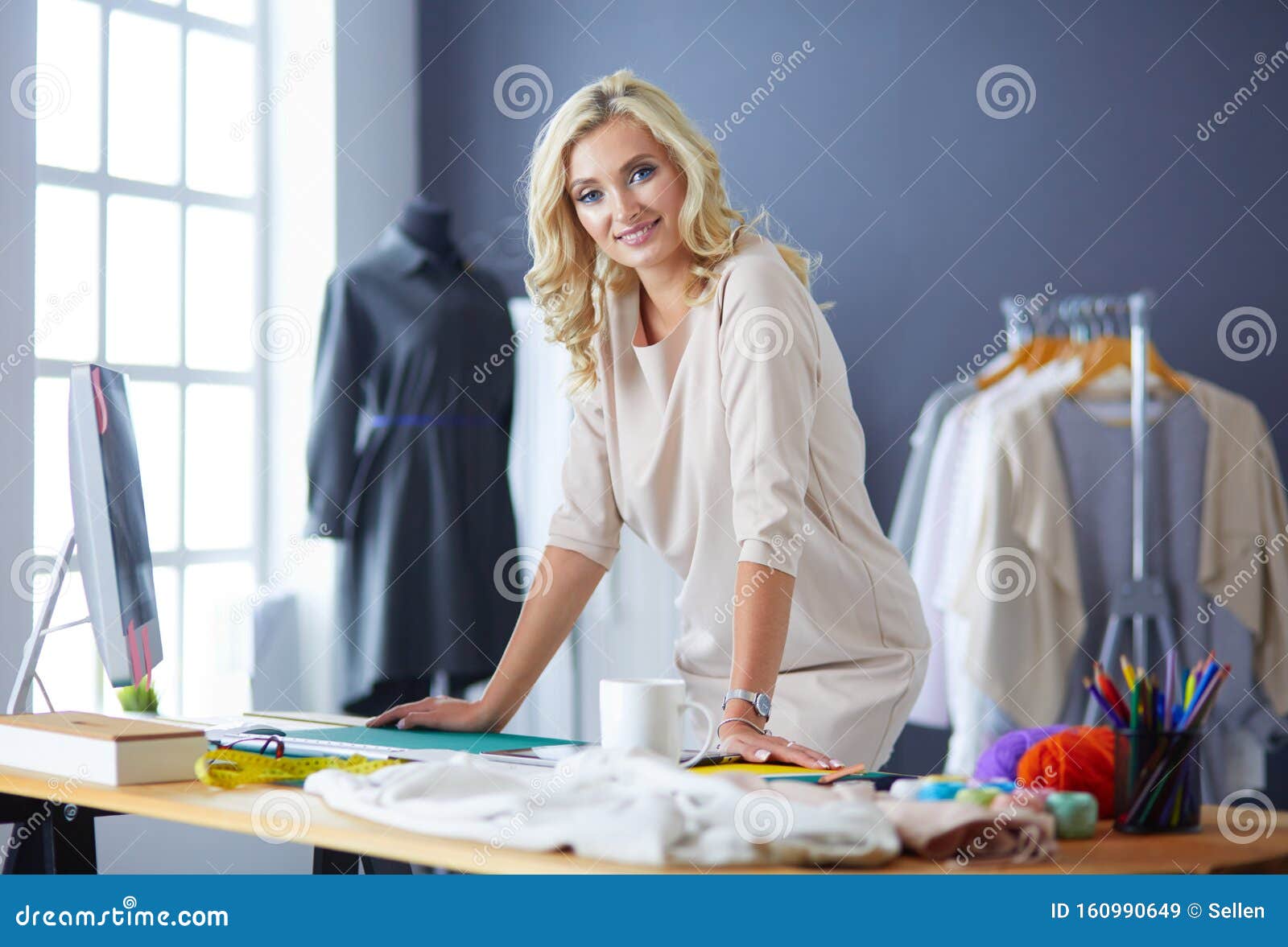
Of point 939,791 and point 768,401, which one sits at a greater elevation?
point 768,401

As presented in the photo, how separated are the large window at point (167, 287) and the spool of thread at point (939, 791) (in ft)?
7.59

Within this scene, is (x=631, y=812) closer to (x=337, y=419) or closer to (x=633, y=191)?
(x=633, y=191)

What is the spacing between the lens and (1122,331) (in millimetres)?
2883

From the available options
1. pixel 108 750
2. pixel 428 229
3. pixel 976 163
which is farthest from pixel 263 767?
pixel 976 163

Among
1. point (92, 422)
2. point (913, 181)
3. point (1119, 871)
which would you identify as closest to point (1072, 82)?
point (913, 181)

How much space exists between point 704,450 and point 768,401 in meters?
0.15

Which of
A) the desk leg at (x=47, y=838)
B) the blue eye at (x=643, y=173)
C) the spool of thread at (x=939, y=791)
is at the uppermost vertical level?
the blue eye at (x=643, y=173)

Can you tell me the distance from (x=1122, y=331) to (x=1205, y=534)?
19.3 inches

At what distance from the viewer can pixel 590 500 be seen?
73.5 inches

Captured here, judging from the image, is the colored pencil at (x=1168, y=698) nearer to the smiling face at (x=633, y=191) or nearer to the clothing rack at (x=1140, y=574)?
the smiling face at (x=633, y=191)

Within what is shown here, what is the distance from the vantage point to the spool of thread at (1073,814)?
97cm

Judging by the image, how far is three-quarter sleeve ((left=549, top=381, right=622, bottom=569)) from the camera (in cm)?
186

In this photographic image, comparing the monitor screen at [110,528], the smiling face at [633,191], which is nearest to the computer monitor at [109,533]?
the monitor screen at [110,528]

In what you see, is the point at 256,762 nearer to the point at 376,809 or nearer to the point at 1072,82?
the point at 376,809
